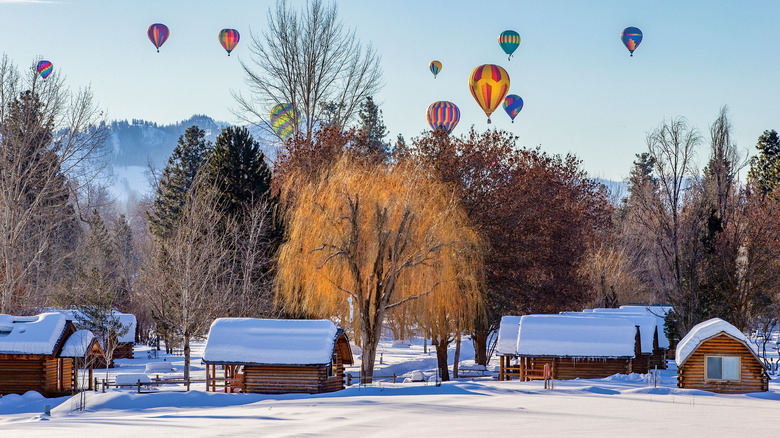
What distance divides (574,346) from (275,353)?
14568mm

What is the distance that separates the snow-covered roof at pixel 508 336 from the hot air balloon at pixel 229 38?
45792 mm

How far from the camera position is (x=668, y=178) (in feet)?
140

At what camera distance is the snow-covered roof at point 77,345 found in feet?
113

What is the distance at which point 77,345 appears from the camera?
3481cm

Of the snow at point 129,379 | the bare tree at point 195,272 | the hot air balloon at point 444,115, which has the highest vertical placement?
the hot air balloon at point 444,115

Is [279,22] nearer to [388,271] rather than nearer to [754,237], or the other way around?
[388,271]

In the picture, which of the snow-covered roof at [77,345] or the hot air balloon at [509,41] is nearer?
the snow-covered roof at [77,345]

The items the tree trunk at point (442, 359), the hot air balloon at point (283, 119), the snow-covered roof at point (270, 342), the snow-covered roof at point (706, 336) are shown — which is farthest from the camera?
the hot air balloon at point (283, 119)

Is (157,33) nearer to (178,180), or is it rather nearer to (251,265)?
(178,180)

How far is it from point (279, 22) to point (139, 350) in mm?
28798

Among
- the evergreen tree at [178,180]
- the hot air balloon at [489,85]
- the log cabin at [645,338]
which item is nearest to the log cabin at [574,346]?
the log cabin at [645,338]

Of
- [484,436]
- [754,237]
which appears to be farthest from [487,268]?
[484,436]

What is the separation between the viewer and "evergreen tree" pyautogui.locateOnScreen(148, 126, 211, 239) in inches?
2571

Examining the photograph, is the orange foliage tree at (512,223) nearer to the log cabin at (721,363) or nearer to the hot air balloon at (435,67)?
the log cabin at (721,363)
